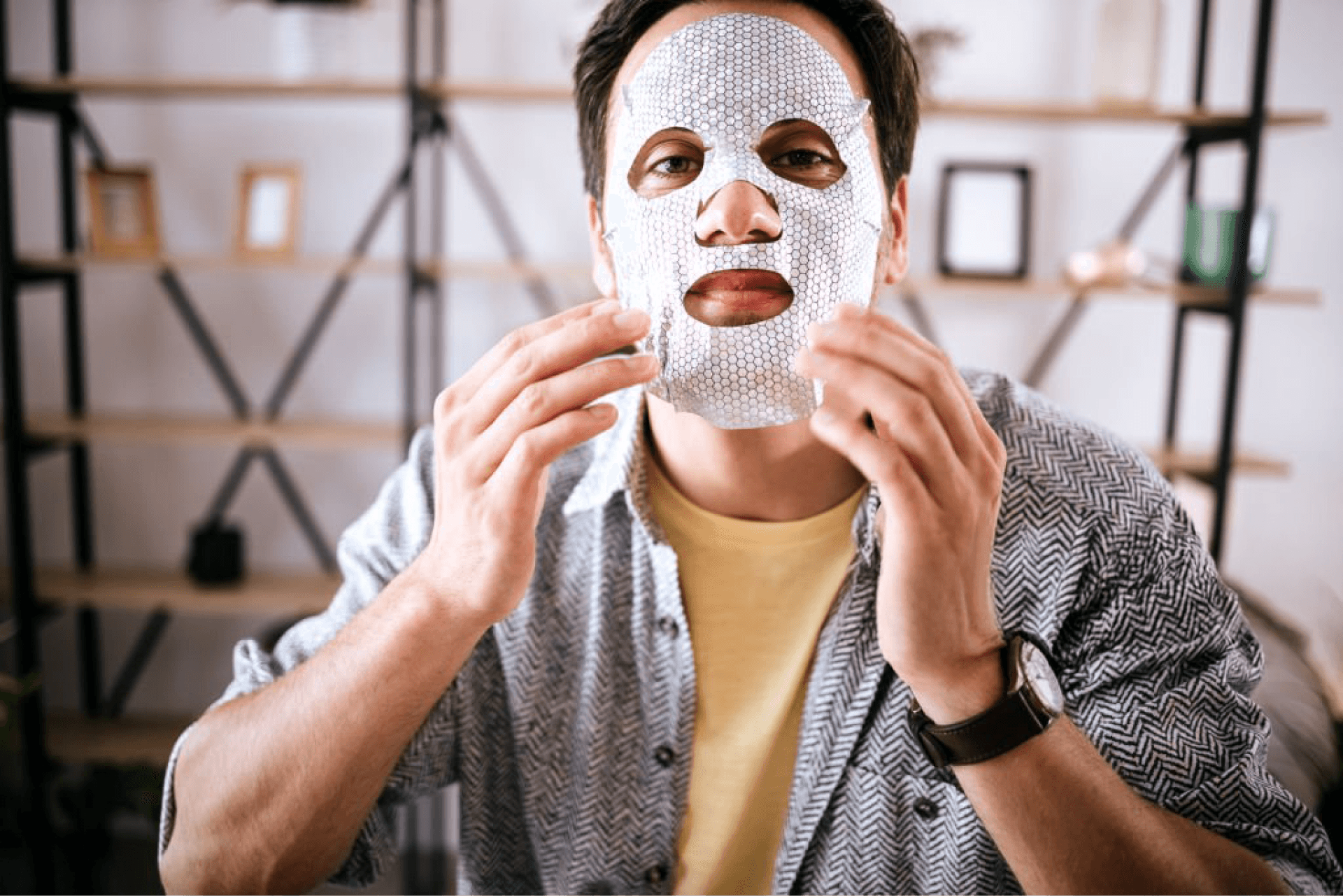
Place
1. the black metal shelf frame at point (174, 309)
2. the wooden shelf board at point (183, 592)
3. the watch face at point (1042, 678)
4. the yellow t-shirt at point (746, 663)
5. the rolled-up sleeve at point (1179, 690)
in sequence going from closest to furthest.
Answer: the watch face at point (1042, 678), the rolled-up sleeve at point (1179, 690), the yellow t-shirt at point (746, 663), the black metal shelf frame at point (174, 309), the wooden shelf board at point (183, 592)

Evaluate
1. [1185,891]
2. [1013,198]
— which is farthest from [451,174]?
[1185,891]

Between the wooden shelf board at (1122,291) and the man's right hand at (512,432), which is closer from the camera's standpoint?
the man's right hand at (512,432)

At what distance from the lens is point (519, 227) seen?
2770 mm

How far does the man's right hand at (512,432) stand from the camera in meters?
0.85

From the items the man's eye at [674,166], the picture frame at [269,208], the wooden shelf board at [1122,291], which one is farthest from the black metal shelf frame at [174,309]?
the man's eye at [674,166]

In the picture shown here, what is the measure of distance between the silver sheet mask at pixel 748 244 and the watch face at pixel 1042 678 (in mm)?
298

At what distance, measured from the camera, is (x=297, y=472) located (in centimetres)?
289

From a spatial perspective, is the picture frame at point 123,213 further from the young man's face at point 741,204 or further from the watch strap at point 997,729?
the watch strap at point 997,729

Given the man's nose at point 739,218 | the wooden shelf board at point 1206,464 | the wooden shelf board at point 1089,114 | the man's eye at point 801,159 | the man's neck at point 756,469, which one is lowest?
the wooden shelf board at point 1206,464

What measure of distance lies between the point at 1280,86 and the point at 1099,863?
101 inches

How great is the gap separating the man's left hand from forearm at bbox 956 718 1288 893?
62 millimetres

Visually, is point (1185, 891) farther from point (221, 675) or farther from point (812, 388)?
point (221, 675)

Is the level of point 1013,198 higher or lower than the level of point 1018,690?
higher

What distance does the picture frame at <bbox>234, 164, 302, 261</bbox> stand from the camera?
8.41 ft
